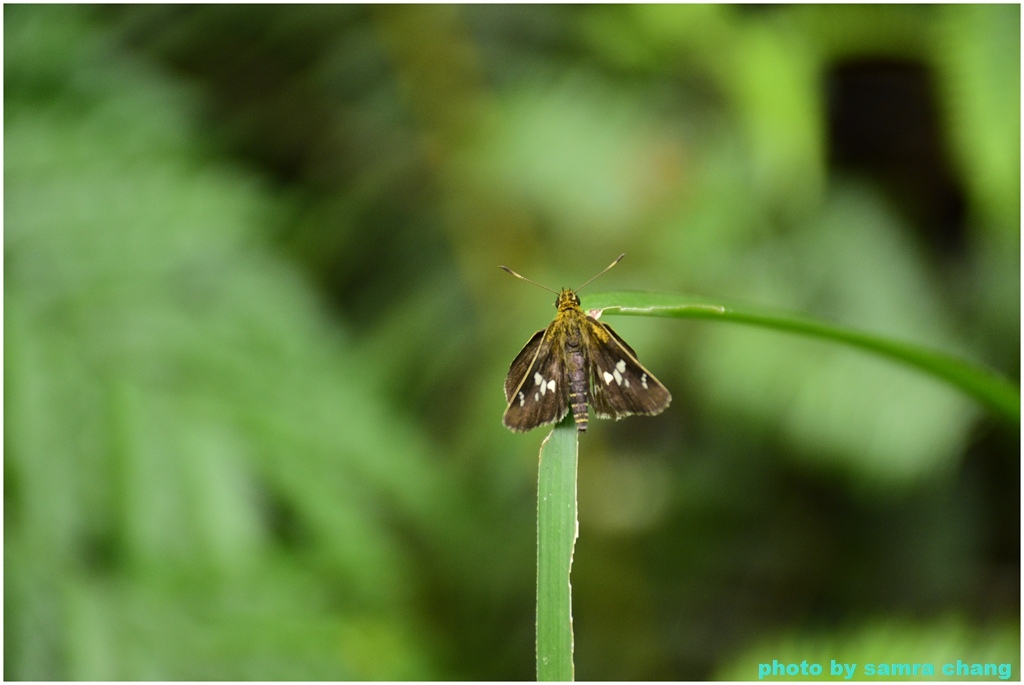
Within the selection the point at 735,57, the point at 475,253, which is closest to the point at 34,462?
the point at 475,253

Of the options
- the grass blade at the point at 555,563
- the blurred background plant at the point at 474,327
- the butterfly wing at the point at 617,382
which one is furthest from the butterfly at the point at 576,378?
the blurred background plant at the point at 474,327

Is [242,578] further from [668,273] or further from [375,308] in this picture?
[668,273]

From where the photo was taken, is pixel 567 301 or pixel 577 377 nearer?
pixel 577 377

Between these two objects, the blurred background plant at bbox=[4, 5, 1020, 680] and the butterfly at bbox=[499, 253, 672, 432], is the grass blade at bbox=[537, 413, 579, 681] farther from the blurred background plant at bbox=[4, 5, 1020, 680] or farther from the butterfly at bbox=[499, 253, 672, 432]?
the blurred background plant at bbox=[4, 5, 1020, 680]

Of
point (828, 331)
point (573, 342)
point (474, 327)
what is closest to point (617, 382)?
point (573, 342)

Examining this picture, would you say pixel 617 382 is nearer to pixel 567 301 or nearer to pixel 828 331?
pixel 567 301

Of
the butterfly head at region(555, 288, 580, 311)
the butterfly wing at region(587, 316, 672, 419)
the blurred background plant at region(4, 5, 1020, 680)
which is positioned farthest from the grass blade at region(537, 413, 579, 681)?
the blurred background plant at region(4, 5, 1020, 680)
